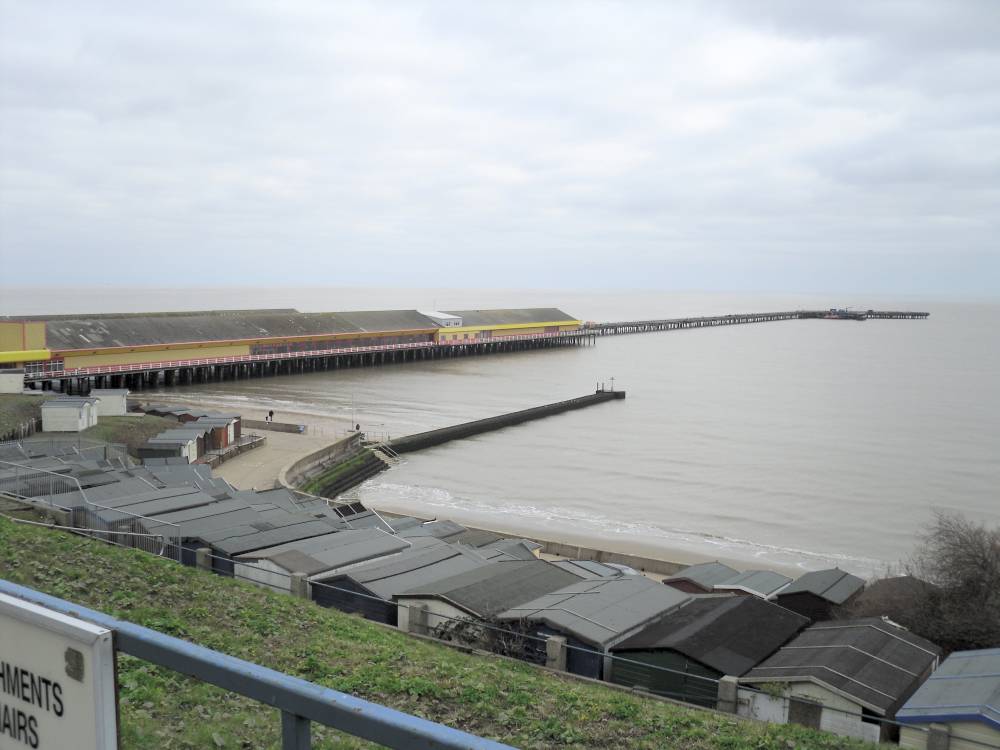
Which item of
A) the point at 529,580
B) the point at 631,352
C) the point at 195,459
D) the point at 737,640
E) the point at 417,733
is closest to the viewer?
the point at 417,733

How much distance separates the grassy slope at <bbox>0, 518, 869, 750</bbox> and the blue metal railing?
211cm

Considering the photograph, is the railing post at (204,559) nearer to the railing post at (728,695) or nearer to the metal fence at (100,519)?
the metal fence at (100,519)

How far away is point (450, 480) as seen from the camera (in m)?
31.4

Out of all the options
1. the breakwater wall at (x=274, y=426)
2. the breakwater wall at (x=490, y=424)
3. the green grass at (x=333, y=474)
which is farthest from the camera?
the breakwater wall at (x=490, y=424)

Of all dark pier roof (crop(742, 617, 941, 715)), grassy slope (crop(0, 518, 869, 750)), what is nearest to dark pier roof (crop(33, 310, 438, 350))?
grassy slope (crop(0, 518, 869, 750))

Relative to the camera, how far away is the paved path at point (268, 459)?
26391 millimetres

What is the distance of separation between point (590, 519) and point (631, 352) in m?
64.8

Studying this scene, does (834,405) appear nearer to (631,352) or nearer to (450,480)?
(450,480)

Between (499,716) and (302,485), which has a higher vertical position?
(499,716)

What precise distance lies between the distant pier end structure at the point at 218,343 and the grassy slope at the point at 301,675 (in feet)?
136

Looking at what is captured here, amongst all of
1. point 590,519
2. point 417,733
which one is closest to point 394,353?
point 590,519

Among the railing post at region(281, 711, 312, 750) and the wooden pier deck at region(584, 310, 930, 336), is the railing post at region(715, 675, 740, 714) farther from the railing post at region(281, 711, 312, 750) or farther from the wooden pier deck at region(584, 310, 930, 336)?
the wooden pier deck at region(584, 310, 930, 336)

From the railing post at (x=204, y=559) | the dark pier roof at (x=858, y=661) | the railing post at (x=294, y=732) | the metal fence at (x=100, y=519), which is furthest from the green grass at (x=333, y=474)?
the railing post at (x=294, y=732)

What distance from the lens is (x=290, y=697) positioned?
5.77 feet
